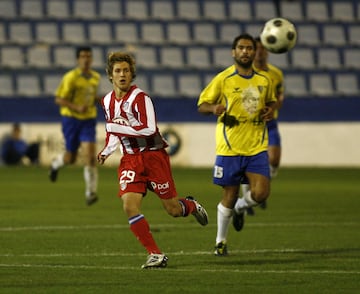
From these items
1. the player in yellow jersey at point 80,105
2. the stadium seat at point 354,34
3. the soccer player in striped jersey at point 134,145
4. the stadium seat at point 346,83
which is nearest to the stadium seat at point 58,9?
the stadium seat at point 346,83

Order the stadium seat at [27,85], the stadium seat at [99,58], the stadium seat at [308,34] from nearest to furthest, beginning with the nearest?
the stadium seat at [27,85] → the stadium seat at [99,58] → the stadium seat at [308,34]

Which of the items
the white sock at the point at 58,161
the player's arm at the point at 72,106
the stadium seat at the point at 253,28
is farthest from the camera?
the stadium seat at the point at 253,28

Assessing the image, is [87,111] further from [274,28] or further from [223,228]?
[223,228]

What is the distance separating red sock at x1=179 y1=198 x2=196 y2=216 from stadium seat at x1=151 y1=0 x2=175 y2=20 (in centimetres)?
2061

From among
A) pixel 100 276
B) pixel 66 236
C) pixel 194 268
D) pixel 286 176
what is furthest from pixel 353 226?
pixel 286 176

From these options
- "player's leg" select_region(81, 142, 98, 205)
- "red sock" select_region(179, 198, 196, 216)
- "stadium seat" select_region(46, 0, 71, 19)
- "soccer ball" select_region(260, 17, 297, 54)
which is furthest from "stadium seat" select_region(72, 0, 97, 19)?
"red sock" select_region(179, 198, 196, 216)

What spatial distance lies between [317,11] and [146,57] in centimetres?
533

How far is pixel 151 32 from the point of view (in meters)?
29.5

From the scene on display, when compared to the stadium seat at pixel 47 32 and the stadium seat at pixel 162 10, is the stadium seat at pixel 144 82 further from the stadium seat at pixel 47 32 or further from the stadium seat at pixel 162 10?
the stadium seat at pixel 47 32

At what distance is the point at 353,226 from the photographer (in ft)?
42.0

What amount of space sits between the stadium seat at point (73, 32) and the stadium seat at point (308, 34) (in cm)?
607

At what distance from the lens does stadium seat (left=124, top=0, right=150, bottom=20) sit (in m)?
29.5

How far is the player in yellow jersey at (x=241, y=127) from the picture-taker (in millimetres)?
10047

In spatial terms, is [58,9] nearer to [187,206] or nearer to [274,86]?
[274,86]
